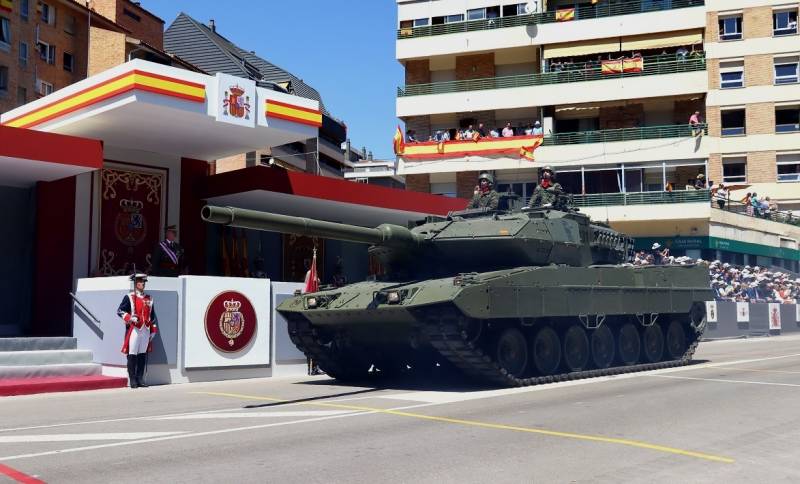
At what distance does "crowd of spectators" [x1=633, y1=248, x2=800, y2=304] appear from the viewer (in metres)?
30.7

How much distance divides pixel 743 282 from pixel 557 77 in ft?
40.3

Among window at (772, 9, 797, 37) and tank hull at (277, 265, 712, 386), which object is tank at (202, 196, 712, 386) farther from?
window at (772, 9, 797, 37)

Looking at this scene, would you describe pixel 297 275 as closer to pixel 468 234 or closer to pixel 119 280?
pixel 119 280

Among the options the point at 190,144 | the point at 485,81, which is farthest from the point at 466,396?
the point at 485,81

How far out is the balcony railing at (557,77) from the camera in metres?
37.3

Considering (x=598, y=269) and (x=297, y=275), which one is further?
(x=297, y=275)

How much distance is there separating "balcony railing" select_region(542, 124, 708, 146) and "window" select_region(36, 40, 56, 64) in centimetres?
2711

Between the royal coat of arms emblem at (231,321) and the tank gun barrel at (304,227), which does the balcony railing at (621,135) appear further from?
the tank gun barrel at (304,227)

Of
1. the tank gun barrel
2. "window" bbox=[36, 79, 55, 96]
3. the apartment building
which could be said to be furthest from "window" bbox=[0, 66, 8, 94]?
the tank gun barrel

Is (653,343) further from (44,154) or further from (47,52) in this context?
(47,52)

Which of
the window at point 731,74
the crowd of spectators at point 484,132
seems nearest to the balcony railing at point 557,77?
the crowd of spectators at point 484,132

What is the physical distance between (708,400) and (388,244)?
4.93m

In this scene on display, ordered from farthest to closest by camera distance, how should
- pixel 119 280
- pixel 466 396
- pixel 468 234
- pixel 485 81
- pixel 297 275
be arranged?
1. pixel 485 81
2. pixel 297 275
3. pixel 119 280
4. pixel 468 234
5. pixel 466 396

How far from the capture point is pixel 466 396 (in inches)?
459
